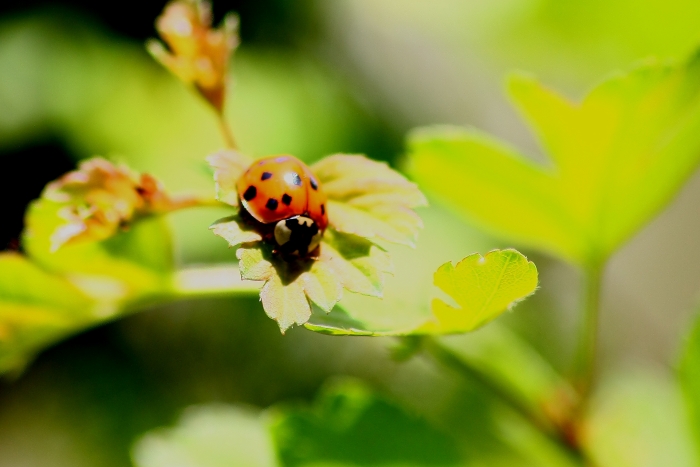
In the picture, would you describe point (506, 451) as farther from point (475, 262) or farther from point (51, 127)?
point (51, 127)

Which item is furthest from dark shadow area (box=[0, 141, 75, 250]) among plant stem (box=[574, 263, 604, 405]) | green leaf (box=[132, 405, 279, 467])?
plant stem (box=[574, 263, 604, 405])

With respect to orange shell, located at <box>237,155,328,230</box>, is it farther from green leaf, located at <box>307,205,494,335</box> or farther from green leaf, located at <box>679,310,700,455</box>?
green leaf, located at <box>679,310,700,455</box>

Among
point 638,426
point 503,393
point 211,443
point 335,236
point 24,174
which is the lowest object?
point 24,174

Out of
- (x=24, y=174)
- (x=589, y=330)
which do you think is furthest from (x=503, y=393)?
(x=24, y=174)

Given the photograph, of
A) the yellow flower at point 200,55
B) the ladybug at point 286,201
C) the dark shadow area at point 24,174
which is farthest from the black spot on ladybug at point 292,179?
the dark shadow area at point 24,174

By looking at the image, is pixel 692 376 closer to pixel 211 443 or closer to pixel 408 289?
pixel 408 289

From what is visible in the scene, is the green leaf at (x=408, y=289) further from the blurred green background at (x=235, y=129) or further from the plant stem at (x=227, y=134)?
the plant stem at (x=227, y=134)
